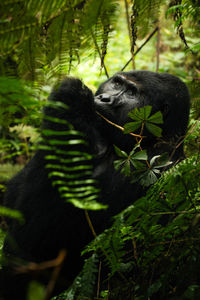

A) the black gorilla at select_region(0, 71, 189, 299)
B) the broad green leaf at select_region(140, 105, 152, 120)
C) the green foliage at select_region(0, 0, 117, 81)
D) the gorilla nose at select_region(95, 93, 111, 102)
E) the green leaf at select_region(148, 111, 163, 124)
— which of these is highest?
the green foliage at select_region(0, 0, 117, 81)

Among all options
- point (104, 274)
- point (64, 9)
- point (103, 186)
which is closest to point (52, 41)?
point (64, 9)

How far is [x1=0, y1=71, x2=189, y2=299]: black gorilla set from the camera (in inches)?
84.5

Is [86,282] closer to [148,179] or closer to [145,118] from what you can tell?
[148,179]

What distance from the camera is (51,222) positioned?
7.12ft

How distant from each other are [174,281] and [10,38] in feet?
3.72

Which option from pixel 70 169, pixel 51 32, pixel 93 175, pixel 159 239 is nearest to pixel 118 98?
pixel 93 175

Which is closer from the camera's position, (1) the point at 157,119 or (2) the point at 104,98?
(1) the point at 157,119

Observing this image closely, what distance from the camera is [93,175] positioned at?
7.81 ft

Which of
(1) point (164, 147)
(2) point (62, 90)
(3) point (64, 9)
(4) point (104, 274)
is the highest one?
(3) point (64, 9)

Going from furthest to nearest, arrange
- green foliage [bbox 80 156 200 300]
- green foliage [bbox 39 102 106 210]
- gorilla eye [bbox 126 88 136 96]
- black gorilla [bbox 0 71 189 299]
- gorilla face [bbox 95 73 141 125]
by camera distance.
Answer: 1. gorilla eye [bbox 126 88 136 96]
2. gorilla face [bbox 95 73 141 125]
3. black gorilla [bbox 0 71 189 299]
4. green foliage [bbox 80 156 200 300]
5. green foliage [bbox 39 102 106 210]

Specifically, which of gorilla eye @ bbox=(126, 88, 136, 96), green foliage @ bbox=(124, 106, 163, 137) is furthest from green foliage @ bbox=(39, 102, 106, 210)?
gorilla eye @ bbox=(126, 88, 136, 96)

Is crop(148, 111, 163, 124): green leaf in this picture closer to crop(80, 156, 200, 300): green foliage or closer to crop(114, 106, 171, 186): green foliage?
crop(114, 106, 171, 186): green foliage

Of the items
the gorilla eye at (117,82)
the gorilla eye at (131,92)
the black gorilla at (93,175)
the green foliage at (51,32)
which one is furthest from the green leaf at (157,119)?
the gorilla eye at (117,82)

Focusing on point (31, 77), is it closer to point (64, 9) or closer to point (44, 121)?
point (64, 9)
